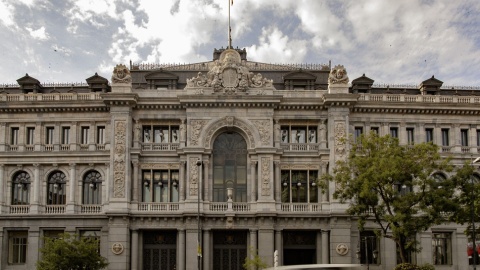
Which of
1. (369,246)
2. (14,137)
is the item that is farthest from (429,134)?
(14,137)

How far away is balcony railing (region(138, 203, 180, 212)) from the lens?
176 ft

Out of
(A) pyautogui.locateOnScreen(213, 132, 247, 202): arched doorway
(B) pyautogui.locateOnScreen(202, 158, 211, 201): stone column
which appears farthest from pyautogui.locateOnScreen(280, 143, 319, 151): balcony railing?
(B) pyautogui.locateOnScreen(202, 158, 211, 201): stone column

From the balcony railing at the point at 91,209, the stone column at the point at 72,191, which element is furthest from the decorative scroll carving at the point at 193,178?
the stone column at the point at 72,191

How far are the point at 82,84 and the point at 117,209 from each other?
15.5 m

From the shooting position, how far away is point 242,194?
54.7 metres

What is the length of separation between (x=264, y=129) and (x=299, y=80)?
775 cm

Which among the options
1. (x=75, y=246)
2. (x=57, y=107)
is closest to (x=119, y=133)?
(x=57, y=107)

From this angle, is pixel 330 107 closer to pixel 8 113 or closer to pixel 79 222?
pixel 79 222

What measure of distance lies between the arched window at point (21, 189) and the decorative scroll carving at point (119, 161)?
30.2ft

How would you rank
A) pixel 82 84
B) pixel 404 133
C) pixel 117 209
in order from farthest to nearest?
pixel 82 84, pixel 404 133, pixel 117 209

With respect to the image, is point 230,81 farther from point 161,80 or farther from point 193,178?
point 193,178

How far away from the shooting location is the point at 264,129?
5478 cm

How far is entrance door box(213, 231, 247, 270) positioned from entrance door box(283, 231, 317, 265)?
12.8 feet

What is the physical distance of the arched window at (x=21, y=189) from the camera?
55719 mm
